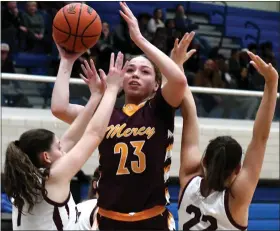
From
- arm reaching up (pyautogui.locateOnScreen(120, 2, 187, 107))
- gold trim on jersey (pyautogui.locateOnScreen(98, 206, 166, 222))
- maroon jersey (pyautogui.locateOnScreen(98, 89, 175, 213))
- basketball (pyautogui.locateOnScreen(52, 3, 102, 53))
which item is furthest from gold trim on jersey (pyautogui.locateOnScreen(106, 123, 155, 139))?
basketball (pyautogui.locateOnScreen(52, 3, 102, 53))

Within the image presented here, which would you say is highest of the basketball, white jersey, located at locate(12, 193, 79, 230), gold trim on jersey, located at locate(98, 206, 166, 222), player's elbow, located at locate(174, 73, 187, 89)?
the basketball

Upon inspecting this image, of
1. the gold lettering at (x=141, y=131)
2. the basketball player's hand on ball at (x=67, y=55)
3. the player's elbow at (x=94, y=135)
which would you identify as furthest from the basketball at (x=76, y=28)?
the player's elbow at (x=94, y=135)

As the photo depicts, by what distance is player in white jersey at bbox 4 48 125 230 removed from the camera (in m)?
2.54

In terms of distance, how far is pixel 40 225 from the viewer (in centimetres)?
258

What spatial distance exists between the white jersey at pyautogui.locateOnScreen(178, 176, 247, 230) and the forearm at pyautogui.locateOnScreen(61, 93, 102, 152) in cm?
64

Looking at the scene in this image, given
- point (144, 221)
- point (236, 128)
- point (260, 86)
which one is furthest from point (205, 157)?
point (260, 86)

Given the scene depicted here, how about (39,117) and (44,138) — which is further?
(39,117)

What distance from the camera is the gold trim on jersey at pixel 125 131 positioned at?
9.70 feet

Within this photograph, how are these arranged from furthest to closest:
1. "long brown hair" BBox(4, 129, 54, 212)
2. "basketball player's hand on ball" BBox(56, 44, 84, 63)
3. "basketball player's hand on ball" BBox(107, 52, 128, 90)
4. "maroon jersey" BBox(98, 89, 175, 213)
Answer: "basketball player's hand on ball" BBox(56, 44, 84, 63) < "maroon jersey" BBox(98, 89, 175, 213) < "basketball player's hand on ball" BBox(107, 52, 128, 90) < "long brown hair" BBox(4, 129, 54, 212)

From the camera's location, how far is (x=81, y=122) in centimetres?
303

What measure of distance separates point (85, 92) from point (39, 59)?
2.19m

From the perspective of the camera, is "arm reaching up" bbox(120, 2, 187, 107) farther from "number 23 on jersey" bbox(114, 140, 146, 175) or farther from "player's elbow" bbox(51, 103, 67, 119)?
"player's elbow" bbox(51, 103, 67, 119)

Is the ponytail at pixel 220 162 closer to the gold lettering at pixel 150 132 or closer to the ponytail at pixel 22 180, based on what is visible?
the gold lettering at pixel 150 132

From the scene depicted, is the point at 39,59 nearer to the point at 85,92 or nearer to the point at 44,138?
the point at 85,92
